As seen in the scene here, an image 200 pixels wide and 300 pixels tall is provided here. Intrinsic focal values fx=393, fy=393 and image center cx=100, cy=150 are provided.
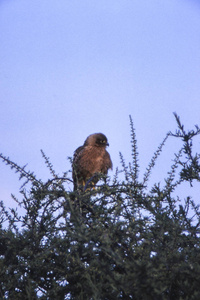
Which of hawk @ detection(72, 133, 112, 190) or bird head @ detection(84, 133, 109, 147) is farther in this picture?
bird head @ detection(84, 133, 109, 147)

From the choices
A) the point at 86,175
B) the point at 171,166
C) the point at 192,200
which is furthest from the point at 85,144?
the point at 192,200

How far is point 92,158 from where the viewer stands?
8.53 meters

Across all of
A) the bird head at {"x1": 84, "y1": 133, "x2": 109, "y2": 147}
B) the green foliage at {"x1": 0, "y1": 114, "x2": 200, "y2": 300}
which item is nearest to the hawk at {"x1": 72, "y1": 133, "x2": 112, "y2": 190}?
the bird head at {"x1": 84, "y1": 133, "x2": 109, "y2": 147}

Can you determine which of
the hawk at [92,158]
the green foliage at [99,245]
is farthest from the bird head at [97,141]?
the green foliage at [99,245]

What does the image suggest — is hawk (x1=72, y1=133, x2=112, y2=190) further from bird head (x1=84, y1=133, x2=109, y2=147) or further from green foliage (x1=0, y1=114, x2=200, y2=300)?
green foliage (x1=0, y1=114, x2=200, y2=300)

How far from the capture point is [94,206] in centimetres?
287

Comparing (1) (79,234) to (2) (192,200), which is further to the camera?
(2) (192,200)

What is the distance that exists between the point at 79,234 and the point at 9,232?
103 centimetres

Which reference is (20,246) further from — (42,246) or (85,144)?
(85,144)

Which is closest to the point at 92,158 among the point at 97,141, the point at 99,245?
the point at 97,141

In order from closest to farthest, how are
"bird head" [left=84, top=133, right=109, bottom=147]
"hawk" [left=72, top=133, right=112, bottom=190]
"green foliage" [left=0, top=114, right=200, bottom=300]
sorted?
"green foliage" [left=0, top=114, right=200, bottom=300] < "hawk" [left=72, top=133, right=112, bottom=190] < "bird head" [left=84, top=133, right=109, bottom=147]

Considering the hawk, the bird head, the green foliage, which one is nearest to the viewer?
the green foliage

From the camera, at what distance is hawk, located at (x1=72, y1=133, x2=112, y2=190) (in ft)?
27.6

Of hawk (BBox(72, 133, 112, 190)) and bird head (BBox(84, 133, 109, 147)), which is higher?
bird head (BBox(84, 133, 109, 147))
